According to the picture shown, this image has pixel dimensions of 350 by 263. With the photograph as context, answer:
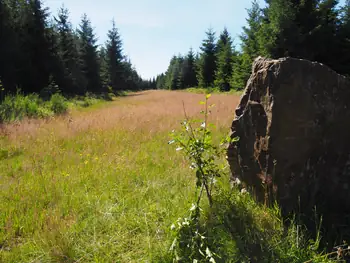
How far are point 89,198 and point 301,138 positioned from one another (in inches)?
103

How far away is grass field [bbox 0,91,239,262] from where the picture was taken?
1.95 metres

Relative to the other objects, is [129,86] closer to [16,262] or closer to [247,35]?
[247,35]

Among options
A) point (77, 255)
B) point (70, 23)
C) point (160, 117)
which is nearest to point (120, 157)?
point (77, 255)

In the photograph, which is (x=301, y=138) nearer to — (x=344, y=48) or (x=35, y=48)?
(x=344, y=48)

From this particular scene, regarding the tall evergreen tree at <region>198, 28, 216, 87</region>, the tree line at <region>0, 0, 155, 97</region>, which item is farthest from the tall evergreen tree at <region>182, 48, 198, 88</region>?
the tree line at <region>0, 0, 155, 97</region>

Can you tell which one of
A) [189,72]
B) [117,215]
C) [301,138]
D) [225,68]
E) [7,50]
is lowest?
[117,215]

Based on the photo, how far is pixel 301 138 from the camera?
7.43 feet

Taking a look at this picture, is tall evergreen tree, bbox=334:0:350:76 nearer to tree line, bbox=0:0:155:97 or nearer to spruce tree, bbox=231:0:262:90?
spruce tree, bbox=231:0:262:90

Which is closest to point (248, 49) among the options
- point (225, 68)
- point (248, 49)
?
point (248, 49)

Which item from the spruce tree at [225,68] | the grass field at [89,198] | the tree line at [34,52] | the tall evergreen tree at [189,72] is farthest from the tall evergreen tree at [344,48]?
the tall evergreen tree at [189,72]

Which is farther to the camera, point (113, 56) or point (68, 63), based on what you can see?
point (113, 56)

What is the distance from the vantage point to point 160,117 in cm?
791

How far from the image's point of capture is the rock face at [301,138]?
7.35 feet

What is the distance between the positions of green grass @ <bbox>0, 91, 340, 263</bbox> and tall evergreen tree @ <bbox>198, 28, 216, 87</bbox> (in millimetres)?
34882
